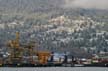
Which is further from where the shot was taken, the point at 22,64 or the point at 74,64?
the point at 74,64

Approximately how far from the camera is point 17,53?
638 feet

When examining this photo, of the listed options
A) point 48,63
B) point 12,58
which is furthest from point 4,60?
point 48,63

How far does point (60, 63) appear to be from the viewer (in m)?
198

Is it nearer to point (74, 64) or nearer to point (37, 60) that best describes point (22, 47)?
point (37, 60)

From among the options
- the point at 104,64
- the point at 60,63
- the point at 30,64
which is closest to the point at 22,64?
the point at 30,64

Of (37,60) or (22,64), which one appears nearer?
(22,64)

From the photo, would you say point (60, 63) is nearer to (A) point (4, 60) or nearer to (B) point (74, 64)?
(B) point (74, 64)

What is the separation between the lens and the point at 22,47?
652 ft

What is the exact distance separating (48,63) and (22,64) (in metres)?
13.6

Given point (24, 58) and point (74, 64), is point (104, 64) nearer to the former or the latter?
point (74, 64)

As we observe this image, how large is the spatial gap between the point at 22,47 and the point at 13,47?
16.7 feet

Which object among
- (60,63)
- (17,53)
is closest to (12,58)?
(17,53)

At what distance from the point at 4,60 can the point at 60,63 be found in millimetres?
21268

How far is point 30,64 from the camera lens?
18712cm
